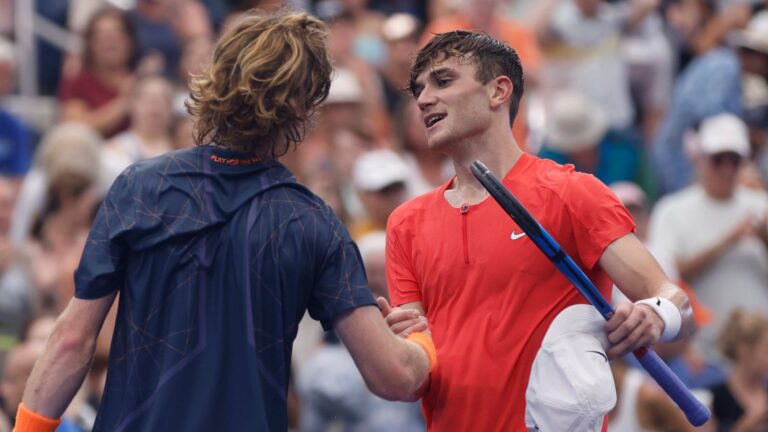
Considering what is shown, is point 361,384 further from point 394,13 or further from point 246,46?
point 394,13

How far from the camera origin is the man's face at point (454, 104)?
15.9 ft

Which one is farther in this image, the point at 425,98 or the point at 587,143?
the point at 587,143

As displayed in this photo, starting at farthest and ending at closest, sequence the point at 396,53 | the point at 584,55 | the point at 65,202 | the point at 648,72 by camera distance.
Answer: the point at 648,72
the point at 584,55
the point at 396,53
the point at 65,202

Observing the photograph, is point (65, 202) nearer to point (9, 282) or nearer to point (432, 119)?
point (9, 282)

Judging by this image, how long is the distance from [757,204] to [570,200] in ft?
16.4

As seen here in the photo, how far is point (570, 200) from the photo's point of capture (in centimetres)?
461

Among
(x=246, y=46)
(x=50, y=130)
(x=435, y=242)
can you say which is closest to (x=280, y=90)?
(x=246, y=46)

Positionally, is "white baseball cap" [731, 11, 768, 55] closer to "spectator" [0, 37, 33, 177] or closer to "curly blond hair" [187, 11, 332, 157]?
"spectator" [0, 37, 33, 177]

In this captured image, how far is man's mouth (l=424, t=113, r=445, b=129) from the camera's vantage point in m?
4.86

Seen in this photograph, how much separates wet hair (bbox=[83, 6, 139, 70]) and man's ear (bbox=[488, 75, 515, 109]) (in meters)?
5.21

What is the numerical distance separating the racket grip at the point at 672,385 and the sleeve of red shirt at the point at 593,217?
33 cm

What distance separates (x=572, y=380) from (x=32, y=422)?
155cm

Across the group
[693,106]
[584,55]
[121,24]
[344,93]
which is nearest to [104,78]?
[121,24]

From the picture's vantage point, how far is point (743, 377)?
8.09 m
